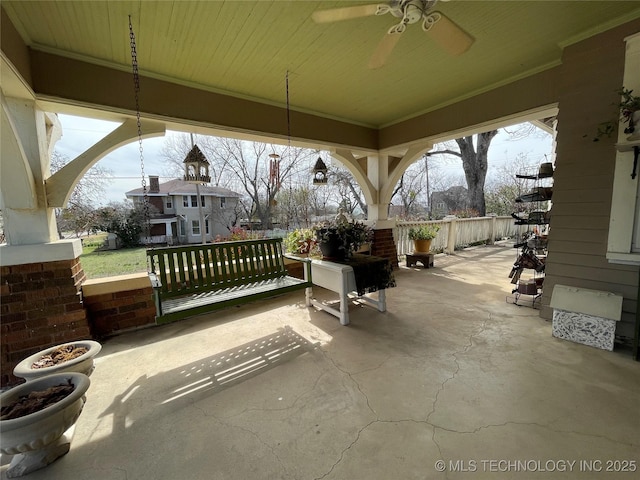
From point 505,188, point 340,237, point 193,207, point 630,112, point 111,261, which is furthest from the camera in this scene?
point 505,188

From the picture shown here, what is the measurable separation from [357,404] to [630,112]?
300 centimetres

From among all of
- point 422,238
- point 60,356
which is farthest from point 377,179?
point 60,356

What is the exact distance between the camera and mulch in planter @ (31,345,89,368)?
1.66m

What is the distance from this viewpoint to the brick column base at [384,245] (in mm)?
4992

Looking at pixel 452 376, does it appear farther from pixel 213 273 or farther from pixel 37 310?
pixel 37 310

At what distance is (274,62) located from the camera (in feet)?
8.36

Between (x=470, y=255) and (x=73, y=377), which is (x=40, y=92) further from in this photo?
(x=470, y=255)

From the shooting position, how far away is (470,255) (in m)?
6.35

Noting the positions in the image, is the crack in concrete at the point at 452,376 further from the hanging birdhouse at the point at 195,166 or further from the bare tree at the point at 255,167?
the bare tree at the point at 255,167

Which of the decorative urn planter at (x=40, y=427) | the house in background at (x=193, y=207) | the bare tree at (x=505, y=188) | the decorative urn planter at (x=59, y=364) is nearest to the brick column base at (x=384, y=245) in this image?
the decorative urn planter at (x=59, y=364)

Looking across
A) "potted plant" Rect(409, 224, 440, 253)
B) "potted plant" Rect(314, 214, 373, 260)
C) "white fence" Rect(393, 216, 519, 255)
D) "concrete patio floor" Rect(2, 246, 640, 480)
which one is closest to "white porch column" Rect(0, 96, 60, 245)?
"concrete patio floor" Rect(2, 246, 640, 480)

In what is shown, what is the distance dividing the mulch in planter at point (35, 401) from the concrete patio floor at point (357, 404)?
0.97ft

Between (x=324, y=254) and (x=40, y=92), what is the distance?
2.97 m

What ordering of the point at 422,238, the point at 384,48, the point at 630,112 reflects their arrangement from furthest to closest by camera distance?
the point at 422,238 → the point at 630,112 → the point at 384,48
